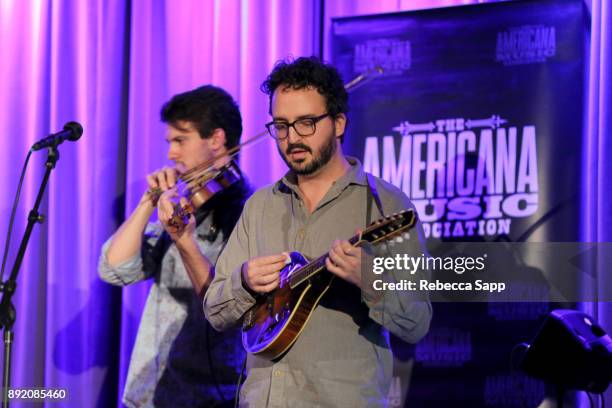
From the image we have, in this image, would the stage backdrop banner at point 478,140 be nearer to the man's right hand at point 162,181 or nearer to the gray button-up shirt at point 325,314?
the man's right hand at point 162,181

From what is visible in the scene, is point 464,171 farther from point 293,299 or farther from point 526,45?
point 293,299

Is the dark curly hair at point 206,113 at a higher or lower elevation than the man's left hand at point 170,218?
higher

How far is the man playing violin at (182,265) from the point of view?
3002 mm

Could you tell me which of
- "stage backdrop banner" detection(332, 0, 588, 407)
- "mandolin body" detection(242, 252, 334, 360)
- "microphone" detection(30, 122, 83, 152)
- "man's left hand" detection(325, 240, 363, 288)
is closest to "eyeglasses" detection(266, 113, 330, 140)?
"mandolin body" detection(242, 252, 334, 360)

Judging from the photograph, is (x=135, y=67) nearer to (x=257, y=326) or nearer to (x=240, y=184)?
(x=240, y=184)

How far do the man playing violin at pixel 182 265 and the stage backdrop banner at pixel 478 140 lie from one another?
0.66m

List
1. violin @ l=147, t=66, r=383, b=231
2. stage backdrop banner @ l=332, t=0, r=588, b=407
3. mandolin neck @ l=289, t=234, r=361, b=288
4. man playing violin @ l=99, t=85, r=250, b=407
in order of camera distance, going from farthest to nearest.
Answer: stage backdrop banner @ l=332, t=0, r=588, b=407 < violin @ l=147, t=66, r=383, b=231 < man playing violin @ l=99, t=85, r=250, b=407 < mandolin neck @ l=289, t=234, r=361, b=288

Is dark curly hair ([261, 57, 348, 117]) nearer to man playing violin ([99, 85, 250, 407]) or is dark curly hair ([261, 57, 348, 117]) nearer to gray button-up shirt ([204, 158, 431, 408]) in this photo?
gray button-up shirt ([204, 158, 431, 408])

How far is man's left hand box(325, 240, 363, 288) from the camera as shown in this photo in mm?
2143

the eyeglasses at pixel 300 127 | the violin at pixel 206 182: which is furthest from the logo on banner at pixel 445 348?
the eyeglasses at pixel 300 127

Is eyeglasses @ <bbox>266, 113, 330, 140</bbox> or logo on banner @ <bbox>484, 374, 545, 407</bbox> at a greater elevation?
eyeglasses @ <bbox>266, 113, 330, 140</bbox>

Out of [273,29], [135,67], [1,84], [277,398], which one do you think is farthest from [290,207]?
[1,84]

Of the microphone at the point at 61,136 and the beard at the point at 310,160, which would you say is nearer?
the beard at the point at 310,160

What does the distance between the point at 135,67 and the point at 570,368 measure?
2.60m
